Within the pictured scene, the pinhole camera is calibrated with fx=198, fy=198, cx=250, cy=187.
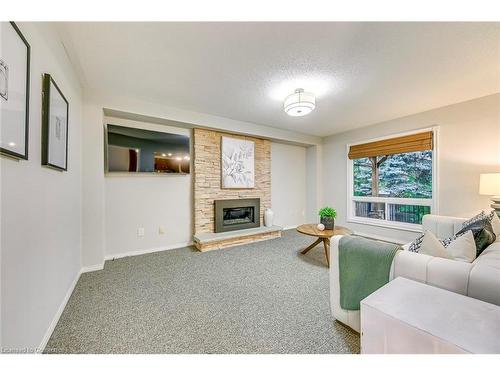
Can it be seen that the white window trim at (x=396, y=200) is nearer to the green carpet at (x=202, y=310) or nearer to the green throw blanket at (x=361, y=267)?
the green carpet at (x=202, y=310)

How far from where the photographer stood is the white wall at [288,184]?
4691mm

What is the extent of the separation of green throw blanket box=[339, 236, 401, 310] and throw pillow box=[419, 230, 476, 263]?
0.21 m

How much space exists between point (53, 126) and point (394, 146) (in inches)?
184

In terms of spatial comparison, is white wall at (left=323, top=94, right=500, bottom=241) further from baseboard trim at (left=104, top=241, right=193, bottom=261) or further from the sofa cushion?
baseboard trim at (left=104, top=241, right=193, bottom=261)

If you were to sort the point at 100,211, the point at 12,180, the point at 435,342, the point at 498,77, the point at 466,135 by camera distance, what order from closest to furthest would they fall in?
the point at 435,342 → the point at 12,180 → the point at 498,77 → the point at 100,211 → the point at 466,135

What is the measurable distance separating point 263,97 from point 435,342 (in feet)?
8.96

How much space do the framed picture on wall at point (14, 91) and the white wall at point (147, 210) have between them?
77.4 inches

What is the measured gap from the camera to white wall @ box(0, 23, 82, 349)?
3.17 feet

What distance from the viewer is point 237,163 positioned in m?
3.94

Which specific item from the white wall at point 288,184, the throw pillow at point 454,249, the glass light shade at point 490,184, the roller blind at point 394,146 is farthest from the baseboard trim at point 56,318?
the roller blind at point 394,146

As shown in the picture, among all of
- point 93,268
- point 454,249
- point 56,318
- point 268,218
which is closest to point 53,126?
point 56,318
